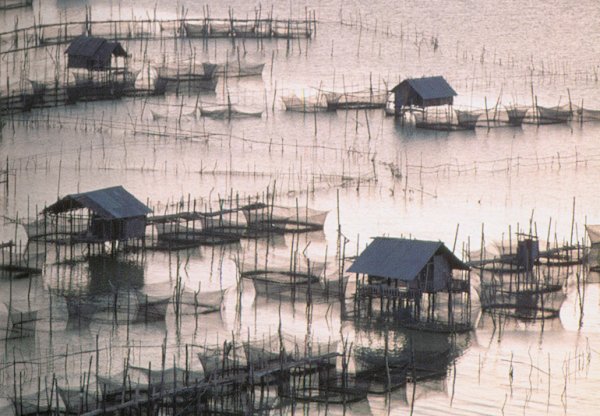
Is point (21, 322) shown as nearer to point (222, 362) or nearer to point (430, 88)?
point (222, 362)

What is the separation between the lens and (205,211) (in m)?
35.9

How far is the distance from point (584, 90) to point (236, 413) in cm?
2622

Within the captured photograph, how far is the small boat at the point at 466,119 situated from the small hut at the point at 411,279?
14707 millimetres

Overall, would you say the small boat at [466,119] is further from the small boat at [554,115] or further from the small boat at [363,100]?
the small boat at [363,100]

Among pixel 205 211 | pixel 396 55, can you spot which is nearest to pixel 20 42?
pixel 396 55

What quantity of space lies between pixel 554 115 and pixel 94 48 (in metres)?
11.8

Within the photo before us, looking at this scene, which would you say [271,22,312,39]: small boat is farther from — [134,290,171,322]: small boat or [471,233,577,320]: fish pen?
[134,290,171,322]: small boat

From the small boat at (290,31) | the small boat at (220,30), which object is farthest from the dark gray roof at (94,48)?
the small boat at (290,31)

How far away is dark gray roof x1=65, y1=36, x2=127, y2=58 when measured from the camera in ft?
159

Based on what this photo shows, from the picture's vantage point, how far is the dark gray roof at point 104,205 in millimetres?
33750

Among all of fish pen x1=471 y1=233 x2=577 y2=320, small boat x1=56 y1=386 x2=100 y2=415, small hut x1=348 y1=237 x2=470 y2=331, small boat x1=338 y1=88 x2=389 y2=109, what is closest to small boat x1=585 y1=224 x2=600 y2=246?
fish pen x1=471 y1=233 x2=577 y2=320

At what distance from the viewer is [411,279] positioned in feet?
97.6

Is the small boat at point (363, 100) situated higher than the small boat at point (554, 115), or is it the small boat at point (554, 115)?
the small boat at point (363, 100)

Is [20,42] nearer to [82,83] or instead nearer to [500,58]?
[82,83]
